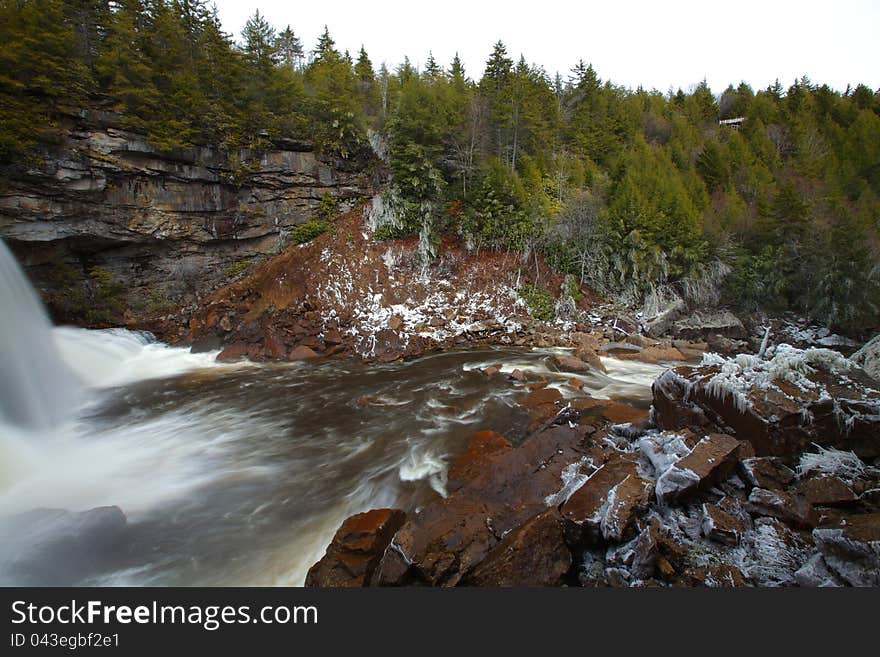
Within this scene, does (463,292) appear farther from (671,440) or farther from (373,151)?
(671,440)

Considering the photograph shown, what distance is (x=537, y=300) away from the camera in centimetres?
1864

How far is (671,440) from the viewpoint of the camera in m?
5.75

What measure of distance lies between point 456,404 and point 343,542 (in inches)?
Answer: 232

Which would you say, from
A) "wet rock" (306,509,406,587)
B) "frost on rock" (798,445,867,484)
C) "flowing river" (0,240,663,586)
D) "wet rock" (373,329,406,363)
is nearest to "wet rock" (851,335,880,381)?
"frost on rock" (798,445,867,484)

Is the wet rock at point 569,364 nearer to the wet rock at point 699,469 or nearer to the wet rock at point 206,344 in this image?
the wet rock at point 699,469

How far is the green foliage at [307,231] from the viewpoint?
65.2 feet

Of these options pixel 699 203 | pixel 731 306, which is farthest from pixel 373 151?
pixel 731 306

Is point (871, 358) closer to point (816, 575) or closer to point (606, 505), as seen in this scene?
point (816, 575)

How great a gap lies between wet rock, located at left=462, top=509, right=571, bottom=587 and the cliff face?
1971 centimetres

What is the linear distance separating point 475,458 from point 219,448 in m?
6.13

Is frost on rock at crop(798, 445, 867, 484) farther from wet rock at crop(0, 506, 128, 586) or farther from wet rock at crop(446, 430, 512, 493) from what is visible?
wet rock at crop(0, 506, 128, 586)

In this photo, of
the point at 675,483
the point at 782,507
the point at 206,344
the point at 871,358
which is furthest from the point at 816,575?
the point at 206,344

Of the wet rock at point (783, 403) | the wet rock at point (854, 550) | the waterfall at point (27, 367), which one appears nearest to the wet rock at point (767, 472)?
the wet rock at point (783, 403)

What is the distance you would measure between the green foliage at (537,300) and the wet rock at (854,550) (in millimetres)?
14806
